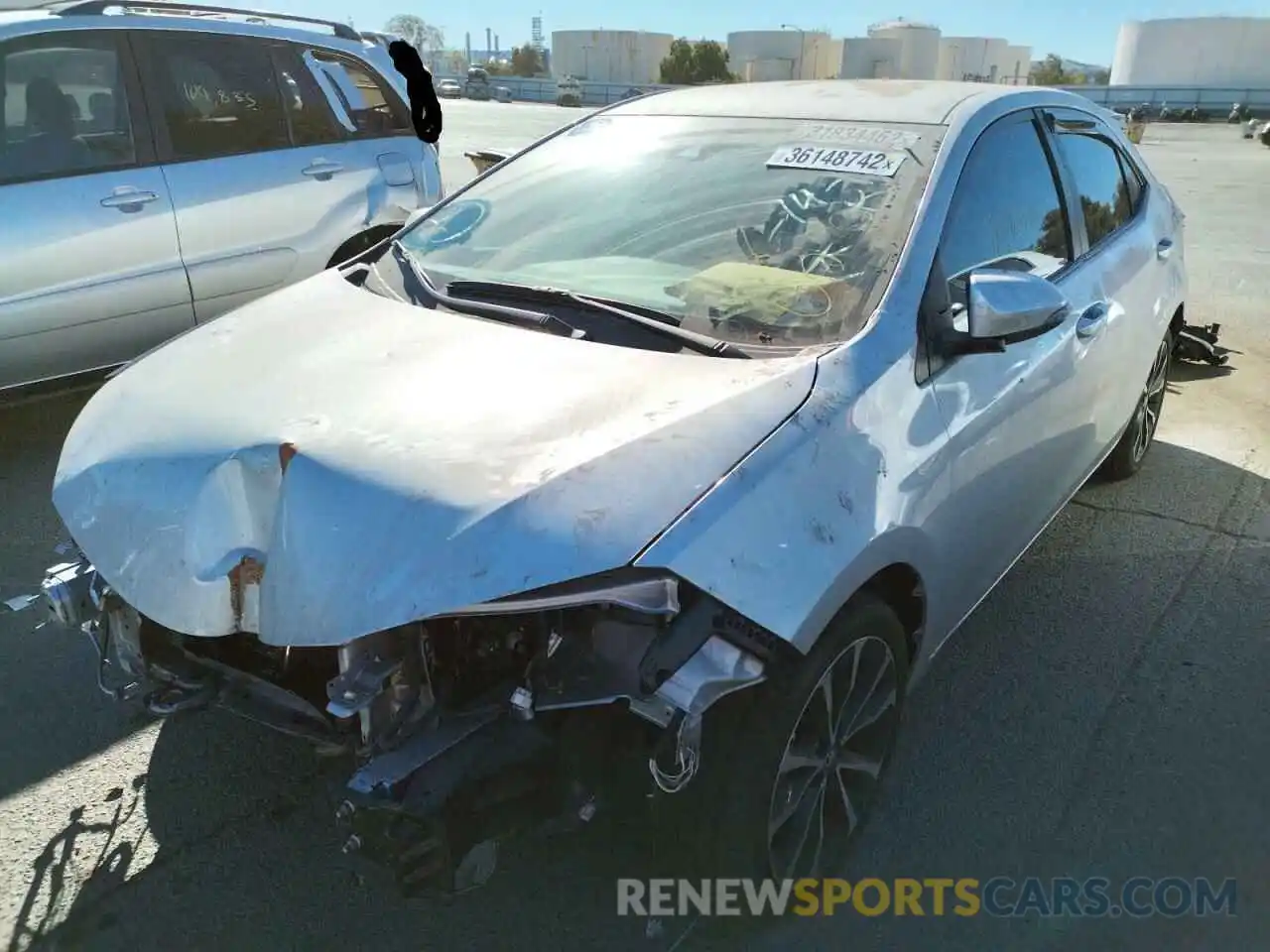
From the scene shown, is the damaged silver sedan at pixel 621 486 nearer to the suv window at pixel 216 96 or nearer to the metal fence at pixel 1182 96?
the suv window at pixel 216 96

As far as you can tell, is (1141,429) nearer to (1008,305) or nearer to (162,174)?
(1008,305)

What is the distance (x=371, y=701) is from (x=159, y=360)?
1259 mm

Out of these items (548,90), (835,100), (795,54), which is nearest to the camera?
(835,100)

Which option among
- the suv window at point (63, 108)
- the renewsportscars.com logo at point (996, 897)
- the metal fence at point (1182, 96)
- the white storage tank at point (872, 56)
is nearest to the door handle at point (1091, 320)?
the renewsportscars.com logo at point (996, 897)

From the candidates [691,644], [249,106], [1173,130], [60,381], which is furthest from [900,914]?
[1173,130]

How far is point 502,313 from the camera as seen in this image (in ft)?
8.96

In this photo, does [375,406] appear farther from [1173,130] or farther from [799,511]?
[1173,130]

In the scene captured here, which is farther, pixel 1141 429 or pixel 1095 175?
pixel 1141 429

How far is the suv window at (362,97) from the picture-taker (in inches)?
223

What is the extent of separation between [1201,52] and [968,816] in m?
94.1

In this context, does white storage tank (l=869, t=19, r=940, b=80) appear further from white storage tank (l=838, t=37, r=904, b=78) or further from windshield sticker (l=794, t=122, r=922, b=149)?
windshield sticker (l=794, t=122, r=922, b=149)

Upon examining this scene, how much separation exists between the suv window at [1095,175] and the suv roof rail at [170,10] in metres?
4.08

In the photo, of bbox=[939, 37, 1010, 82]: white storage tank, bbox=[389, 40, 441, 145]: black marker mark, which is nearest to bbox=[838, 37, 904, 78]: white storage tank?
bbox=[939, 37, 1010, 82]: white storage tank

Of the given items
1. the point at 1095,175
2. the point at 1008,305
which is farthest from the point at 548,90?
the point at 1008,305
